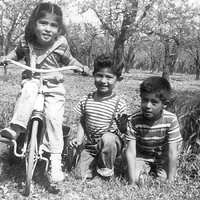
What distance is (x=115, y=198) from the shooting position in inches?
109

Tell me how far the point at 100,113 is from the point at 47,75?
667mm

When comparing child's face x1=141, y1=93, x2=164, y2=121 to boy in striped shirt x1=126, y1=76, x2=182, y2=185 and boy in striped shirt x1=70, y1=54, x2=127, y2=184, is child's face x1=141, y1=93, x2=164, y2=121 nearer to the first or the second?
boy in striped shirt x1=126, y1=76, x2=182, y2=185

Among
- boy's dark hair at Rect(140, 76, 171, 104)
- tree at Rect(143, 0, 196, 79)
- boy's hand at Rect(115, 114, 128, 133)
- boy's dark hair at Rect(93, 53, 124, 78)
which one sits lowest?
boy's hand at Rect(115, 114, 128, 133)

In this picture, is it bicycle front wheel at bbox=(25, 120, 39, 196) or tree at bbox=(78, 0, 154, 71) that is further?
tree at bbox=(78, 0, 154, 71)

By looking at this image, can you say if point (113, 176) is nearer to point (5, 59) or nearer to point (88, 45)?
point (5, 59)

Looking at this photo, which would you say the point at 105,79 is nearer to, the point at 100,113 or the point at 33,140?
the point at 100,113

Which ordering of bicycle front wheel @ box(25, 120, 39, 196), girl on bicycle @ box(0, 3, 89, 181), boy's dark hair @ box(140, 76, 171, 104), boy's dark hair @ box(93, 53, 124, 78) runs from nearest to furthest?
bicycle front wheel @ box(25, 120, 39, 196) < girl on bicycle @ box(0, 3, 89, 181) < boy's dark hair @ box(140, 76, 171, 104) < boy's dark hair @ box(93, 53, 124, 78)

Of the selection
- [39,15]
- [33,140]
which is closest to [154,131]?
[33,140]

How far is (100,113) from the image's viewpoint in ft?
10.3

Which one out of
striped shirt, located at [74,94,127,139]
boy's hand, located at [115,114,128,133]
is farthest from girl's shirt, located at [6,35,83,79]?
boy's hand, located at [115,114,128,133]

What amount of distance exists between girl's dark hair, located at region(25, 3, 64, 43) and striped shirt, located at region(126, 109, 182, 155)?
1294mm

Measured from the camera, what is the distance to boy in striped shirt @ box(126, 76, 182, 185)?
2.93 m

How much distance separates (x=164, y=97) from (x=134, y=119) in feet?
1.31

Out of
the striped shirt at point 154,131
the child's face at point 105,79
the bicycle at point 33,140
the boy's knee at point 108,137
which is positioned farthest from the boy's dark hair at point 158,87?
the bicycle at point 33,140
